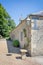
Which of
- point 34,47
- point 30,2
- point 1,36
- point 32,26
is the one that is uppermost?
point 30,2

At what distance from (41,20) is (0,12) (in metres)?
27.1

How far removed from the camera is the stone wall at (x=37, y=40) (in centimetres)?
1070

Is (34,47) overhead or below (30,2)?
below

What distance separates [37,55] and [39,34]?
6.19 feet

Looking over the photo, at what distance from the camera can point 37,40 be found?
10805mm

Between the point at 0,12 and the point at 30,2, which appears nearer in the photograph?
the point at 30,2

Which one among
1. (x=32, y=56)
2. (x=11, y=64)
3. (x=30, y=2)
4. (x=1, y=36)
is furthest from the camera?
(x=1, y=36)

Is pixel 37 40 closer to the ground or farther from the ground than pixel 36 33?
closer to the ground

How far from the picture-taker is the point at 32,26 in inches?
420

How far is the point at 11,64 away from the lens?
7.92 meters

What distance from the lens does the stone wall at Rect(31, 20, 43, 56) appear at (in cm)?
1070

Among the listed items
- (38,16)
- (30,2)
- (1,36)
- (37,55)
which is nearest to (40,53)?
(37,55)

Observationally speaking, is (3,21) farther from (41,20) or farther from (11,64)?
(11,64)

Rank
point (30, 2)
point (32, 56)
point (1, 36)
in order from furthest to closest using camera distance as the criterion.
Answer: point (1, 36) < point (30, 2) < point (32, 56)
